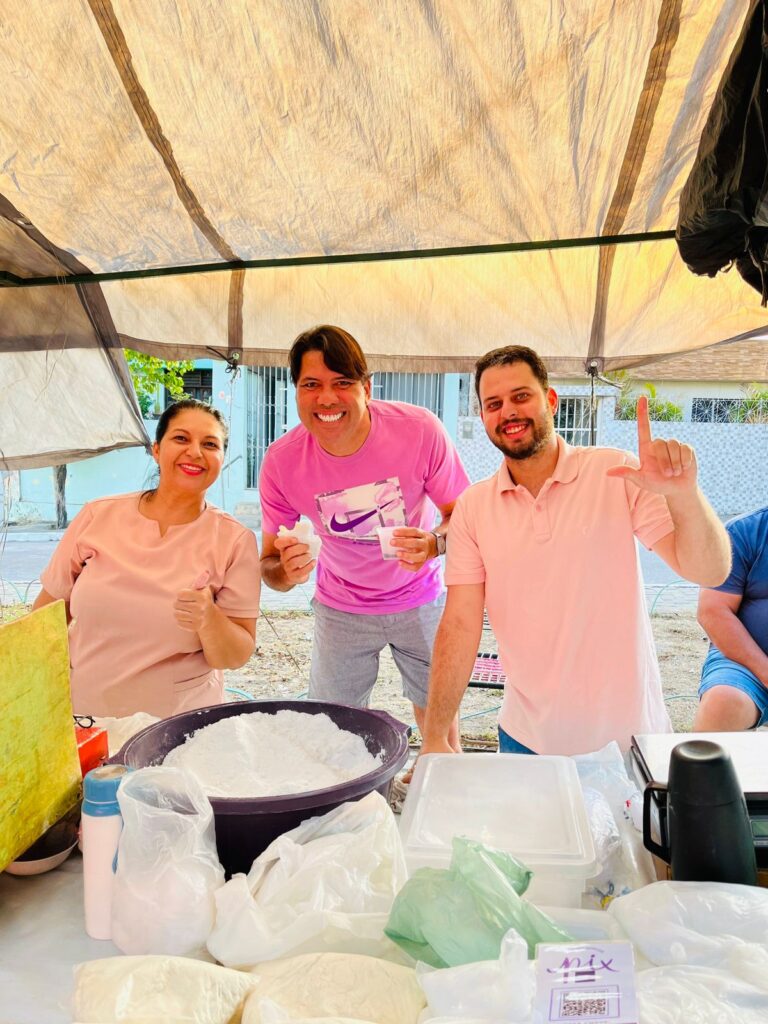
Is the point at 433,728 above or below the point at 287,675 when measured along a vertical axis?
above

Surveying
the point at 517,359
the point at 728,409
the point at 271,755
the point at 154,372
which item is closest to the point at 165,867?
the point at 271,755

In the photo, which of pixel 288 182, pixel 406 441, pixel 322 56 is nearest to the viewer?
pixel 322 56

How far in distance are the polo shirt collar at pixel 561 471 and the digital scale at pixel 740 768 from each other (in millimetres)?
934

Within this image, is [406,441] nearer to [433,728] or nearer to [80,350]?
[433,728]

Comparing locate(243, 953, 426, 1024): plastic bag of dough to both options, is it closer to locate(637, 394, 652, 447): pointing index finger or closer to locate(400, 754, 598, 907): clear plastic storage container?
locate(400, 754, 598, 907): clear plastic storage container

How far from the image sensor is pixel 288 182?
233 centimetres

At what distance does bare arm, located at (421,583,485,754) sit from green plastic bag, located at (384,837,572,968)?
0.96 m

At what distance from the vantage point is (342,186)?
2357 mm

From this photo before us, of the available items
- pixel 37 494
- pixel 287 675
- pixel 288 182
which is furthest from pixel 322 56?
pixel 37 494

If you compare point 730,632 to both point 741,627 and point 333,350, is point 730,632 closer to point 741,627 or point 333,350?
point 741,627

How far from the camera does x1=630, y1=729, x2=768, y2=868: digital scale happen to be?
111 centimetres

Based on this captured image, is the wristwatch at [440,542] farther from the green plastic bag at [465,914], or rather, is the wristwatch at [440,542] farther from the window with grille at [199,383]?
the window with grille at [199,383]

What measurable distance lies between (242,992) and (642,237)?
2.72 m

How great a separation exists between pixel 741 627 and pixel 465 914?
268 cm
